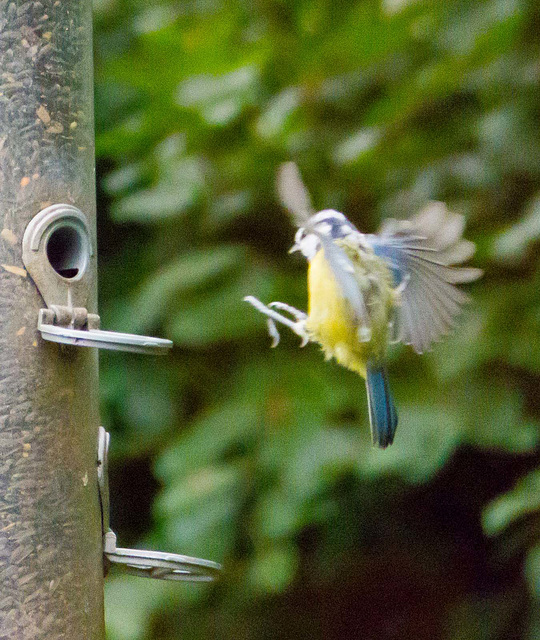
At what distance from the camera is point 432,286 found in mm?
1816

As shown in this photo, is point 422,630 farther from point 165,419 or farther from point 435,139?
point 435,139

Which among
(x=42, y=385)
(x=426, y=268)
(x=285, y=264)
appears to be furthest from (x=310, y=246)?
(x=285, y=264)

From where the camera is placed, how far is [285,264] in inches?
102

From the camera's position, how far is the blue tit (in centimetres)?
169

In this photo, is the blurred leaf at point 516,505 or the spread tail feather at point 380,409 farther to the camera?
the blurred leaf at point 516,505

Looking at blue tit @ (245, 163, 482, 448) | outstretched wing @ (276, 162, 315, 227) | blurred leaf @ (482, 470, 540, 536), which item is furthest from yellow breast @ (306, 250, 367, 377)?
blurred leaf @ (482, 470, 540, 536)

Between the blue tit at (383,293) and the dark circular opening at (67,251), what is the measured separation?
1.16ft

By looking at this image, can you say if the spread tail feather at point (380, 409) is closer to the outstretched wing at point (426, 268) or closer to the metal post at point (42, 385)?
the outstretched wing at point (426, 268)

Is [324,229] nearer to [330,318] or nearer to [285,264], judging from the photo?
[330,318]

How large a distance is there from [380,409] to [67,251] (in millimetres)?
723

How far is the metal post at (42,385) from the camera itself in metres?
1.46

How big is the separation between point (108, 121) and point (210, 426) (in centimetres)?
106

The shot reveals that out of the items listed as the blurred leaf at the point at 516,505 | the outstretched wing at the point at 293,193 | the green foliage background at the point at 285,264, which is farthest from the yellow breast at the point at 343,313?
the blurred leaf at the point at 516,505

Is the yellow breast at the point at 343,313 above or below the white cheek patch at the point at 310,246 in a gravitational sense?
below
